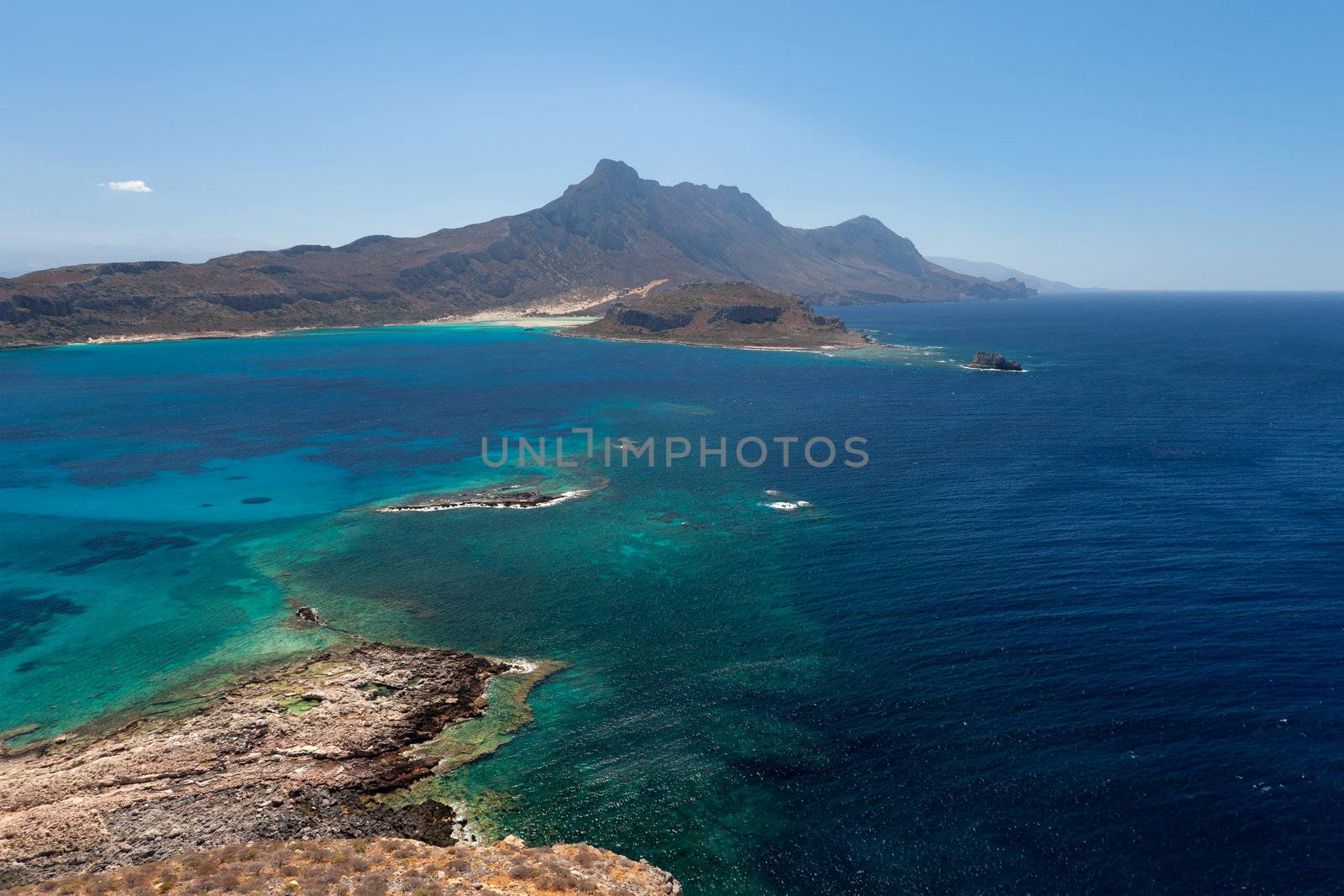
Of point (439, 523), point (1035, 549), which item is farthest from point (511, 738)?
point (1035, 549)

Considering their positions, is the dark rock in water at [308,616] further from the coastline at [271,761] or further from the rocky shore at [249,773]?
the rocky shore at [249,773]

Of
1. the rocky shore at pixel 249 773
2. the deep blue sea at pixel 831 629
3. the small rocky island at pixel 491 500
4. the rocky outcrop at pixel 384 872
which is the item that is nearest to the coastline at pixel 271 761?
the rocky shore at pixel 249 773

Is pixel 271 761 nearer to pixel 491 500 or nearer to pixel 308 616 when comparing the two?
pixel 308 616

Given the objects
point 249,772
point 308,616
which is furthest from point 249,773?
point 308,616

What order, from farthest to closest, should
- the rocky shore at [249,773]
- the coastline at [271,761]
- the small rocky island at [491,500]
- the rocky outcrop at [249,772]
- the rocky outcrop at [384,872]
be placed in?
1. the small rocky island at [491,500]
2. the coastline at [271,761]
3. the rocky outcrop at [249,772]
4. the rocky shore at [249,773]
5. the rocky outcrop at [384,872]

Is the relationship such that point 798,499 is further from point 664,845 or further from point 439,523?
point 664,845

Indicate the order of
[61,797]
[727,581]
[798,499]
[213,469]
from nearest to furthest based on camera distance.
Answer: [61,797]
[727,581]
[798,499]
[213,469]

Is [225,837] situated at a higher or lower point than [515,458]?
lower
